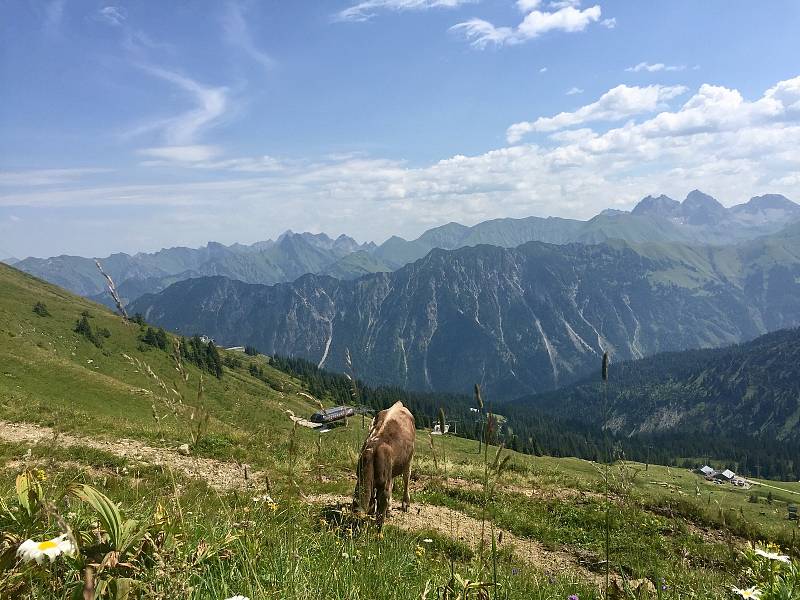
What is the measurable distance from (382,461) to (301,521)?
3999mm

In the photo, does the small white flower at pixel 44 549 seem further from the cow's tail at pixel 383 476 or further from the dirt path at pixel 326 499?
the cow's tail at pixel 383 476

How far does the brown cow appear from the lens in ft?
34.0

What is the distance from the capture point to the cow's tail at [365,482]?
10.1m

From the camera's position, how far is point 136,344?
11294 cm

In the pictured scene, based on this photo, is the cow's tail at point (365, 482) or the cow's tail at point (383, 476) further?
the cow's tail at point (383, 476)

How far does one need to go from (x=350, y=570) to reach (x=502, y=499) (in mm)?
13625

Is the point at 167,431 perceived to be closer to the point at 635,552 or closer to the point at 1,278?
the point at 635,552

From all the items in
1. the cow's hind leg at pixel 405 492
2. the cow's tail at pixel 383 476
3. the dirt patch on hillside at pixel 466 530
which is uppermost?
the cow's tail at pixel 383 476

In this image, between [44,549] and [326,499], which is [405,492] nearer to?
[326,499]

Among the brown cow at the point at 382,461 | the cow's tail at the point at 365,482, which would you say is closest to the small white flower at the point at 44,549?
the brown cow at the point at 382,461

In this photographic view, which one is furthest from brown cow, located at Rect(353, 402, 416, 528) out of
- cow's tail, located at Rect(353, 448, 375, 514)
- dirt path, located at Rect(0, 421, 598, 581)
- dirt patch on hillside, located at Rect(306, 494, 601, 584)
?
dirt path, located at Rect(0, 421, 598, 581)

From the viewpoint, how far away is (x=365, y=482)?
10.7 metres

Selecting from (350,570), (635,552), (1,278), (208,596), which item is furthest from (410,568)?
(1,278)

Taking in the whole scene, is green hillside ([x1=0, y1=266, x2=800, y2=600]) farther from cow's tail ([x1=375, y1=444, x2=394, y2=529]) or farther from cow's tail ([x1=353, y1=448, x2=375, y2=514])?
cow's tail ([x1=375, y1=444, x2=394, y2=529])
